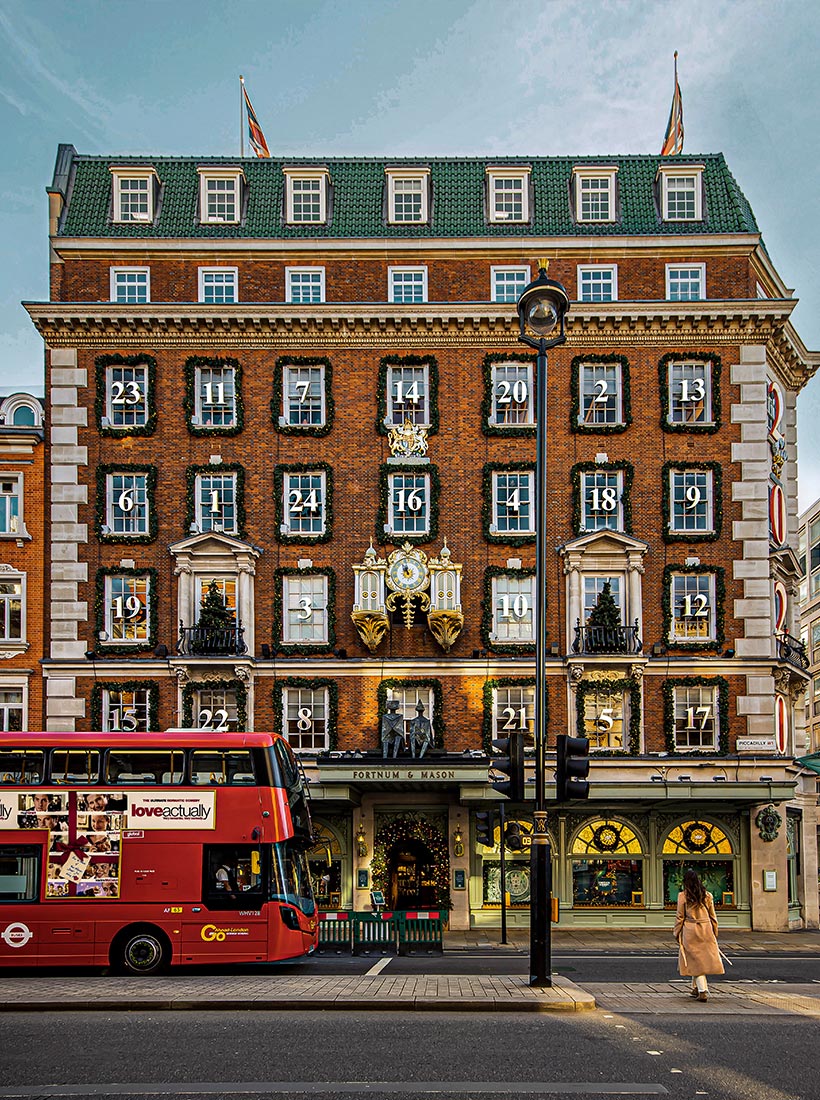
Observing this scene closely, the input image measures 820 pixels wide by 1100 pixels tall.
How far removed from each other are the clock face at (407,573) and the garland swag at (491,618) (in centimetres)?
205

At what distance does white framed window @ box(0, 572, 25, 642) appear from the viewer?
3600cm

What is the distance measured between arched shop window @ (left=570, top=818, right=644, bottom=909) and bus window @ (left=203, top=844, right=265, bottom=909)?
53.6 ft

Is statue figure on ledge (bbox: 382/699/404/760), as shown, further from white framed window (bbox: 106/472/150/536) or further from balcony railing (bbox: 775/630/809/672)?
balcony railing (bbox: 775/630/809/672)

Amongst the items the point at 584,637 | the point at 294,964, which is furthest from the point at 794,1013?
the point at 584,637

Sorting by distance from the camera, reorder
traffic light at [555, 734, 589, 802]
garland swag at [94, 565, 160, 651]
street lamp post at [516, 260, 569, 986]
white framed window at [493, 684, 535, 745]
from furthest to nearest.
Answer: garland swag at [94, 565, 160, 651] < white framed window at [493, 684, 535, 745] < street lamp post at [516, 260, 569, 986] < traffic light at [555, 734, 589, 802]

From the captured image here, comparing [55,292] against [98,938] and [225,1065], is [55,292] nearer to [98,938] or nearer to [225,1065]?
[98,938]

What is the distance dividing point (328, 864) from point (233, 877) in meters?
14.7

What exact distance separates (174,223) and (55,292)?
439cm

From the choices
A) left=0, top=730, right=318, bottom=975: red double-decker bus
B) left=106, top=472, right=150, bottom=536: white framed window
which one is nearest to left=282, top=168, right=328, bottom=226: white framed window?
left=106, top=472, right=150, bottom=536: white framed window

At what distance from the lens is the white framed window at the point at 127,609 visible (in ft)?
117

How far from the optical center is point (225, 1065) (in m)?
12.1

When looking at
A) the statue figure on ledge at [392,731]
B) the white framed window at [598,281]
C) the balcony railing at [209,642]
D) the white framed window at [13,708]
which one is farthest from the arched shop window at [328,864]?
the white framed window at [598,281]

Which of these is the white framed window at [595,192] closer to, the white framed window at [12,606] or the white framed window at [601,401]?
the white framed window at [601,401]

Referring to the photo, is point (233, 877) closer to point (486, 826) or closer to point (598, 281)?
point (486, 826)
